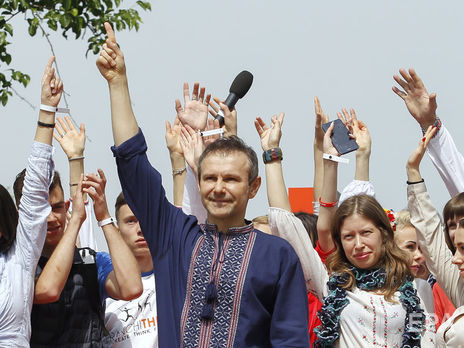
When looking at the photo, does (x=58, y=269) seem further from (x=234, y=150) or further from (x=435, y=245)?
(x=435, y=245)

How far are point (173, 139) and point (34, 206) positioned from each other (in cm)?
134

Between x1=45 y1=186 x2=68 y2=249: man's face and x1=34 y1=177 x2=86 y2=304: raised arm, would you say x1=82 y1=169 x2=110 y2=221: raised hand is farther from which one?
x1=45 y1=186 x2=68 y2=249: man's face

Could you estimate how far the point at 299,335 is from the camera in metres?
3.64

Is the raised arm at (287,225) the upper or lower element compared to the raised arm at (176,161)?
lower

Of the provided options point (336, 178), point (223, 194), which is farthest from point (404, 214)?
point (223, 194)

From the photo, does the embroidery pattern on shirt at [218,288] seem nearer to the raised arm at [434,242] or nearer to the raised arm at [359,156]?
the raised arm at [434,242]

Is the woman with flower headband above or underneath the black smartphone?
underneath

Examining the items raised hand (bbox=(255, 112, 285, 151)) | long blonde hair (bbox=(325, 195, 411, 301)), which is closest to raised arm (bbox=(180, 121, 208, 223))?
raised hand (bbox=(255, 112, 285, 151))

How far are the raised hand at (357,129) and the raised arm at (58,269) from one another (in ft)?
6.40

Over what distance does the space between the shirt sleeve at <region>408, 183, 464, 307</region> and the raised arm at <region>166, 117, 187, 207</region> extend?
4.39 ft

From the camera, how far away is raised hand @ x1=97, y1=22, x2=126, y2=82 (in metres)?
3.91

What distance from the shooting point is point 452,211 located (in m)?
4.75

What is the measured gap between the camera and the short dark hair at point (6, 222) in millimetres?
4371

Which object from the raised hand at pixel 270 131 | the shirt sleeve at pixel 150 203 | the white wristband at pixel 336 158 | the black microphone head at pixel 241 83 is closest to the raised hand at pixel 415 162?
the white wristband at pixel 336 158
